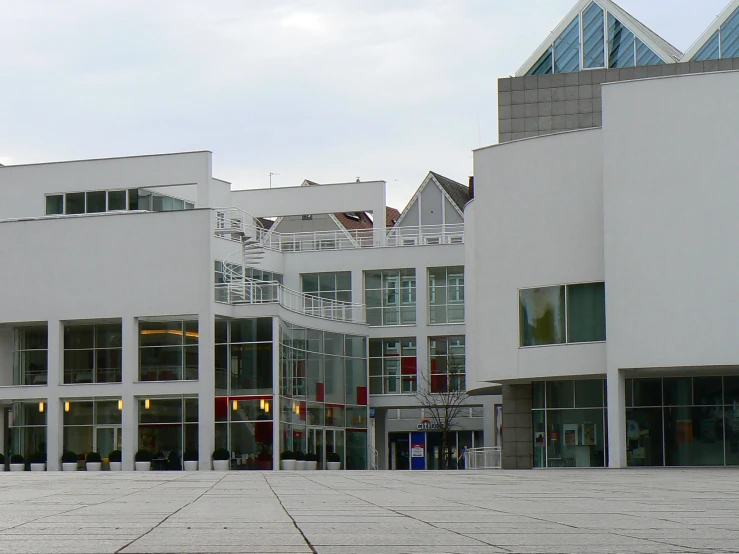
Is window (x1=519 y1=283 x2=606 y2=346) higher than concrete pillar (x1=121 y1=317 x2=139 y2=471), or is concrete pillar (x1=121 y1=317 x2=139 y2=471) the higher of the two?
window (x1=519 y1=283 x2=606 y2=346)

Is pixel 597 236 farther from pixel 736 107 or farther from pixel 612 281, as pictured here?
pixel 736 107

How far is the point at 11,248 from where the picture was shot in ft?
184

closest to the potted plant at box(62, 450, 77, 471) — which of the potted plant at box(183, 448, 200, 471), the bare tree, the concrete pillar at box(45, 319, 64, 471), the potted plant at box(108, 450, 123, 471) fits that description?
the concrete pillar at box(45, 319, 64, 471)

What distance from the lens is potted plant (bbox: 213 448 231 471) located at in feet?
169

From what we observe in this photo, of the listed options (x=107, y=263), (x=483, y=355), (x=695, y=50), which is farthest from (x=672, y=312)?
(x=107, y=263)

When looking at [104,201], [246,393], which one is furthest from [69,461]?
[104,201]

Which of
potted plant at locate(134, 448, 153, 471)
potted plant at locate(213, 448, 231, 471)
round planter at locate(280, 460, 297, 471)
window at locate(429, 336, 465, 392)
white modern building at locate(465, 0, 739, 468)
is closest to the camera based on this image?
white modern building at locate(465, 0, 739, 468)

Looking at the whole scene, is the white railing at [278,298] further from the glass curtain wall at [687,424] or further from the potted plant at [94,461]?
the glass curtain wall at [687,424]

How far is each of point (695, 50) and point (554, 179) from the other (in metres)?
12.5

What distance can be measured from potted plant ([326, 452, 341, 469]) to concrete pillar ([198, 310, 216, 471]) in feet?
22.3

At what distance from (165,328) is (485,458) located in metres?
14.5

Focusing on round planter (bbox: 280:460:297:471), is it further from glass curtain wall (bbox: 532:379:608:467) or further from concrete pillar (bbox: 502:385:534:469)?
glass curtain wall (bbox: 532:379:608:467)

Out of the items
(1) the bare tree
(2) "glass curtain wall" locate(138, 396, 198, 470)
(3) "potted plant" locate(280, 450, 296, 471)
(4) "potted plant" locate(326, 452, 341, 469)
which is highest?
(1) the bare tree

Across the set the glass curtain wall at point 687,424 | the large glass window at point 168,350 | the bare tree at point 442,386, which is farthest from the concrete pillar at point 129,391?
the glass curtain wall at point 687,424
